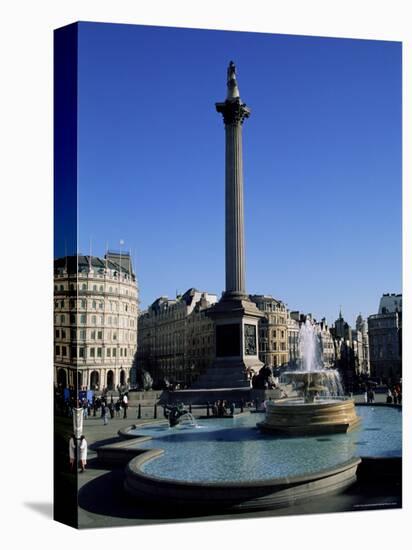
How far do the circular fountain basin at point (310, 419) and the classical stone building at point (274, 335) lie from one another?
43851mm

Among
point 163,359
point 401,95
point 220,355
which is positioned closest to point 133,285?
point 220,355

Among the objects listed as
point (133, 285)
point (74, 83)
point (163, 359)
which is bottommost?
point (163, 359)

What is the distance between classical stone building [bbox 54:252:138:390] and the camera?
15.9 meters

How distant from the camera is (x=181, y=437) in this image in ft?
65.8

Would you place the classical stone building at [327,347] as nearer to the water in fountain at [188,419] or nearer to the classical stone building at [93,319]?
the classical stone building at [93,319]

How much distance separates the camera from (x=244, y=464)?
16.3m

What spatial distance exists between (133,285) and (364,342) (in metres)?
44.8

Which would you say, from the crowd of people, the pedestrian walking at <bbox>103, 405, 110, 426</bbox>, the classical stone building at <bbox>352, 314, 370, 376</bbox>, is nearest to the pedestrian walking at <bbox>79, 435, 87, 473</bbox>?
the pedestrian walking at <bbox>103, 405, 110, 426</bbox>

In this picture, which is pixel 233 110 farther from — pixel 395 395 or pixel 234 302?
pixel 395 395

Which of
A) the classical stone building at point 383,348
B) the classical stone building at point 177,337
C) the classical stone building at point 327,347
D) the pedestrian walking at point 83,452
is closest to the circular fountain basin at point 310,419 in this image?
the pedestrian walking at point 83,452

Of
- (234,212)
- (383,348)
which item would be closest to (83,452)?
(234,212)

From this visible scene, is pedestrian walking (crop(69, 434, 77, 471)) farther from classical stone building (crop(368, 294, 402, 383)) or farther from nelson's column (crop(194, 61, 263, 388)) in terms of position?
classical stone building (crop(368, 294, 402, 383))

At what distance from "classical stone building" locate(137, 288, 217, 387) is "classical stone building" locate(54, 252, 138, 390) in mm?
17327

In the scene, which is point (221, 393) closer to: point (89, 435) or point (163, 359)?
point (89, 435)
